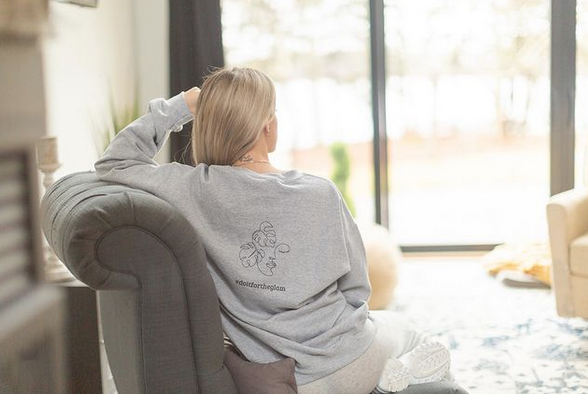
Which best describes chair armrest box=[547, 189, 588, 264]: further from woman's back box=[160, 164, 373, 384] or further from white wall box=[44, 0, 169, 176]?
white wall box=[44, 0, 169, 176]

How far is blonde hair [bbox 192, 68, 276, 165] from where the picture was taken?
71.2 inches

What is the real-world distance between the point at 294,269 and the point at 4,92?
1515 millimetres

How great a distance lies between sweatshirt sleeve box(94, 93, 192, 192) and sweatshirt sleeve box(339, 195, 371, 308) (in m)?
0.41

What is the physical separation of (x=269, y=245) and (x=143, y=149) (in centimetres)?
39

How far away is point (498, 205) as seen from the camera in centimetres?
603

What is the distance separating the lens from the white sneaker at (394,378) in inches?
70.2

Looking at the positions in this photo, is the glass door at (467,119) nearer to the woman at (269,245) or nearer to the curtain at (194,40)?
the curtain at (194,40)

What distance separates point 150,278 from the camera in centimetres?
157

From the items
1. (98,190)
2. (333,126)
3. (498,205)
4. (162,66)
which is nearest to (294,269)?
(98,190)

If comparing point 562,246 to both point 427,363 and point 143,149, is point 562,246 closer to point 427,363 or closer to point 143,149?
point 427,363

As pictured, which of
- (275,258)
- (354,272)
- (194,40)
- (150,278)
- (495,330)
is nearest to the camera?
(150,278)

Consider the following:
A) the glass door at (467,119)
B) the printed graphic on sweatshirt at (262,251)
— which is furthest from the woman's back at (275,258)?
the glass door at (467,119)

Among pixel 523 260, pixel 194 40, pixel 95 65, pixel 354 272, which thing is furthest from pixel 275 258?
pixel 194 40

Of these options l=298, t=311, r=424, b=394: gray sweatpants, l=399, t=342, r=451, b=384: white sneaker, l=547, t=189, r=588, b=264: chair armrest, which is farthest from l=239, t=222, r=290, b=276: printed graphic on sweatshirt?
l=547, t=189, r=588, b=264: chair armrest
